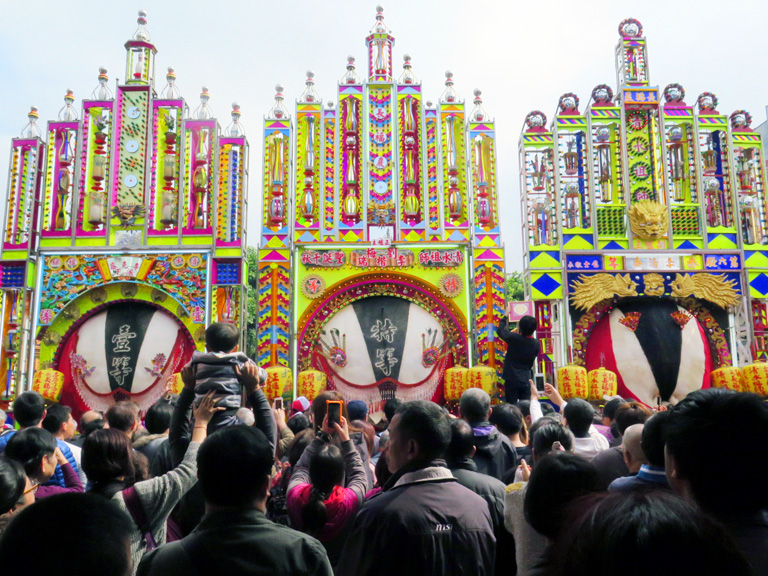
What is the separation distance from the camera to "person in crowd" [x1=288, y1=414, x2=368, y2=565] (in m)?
3.33

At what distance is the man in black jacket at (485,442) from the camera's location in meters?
4.34

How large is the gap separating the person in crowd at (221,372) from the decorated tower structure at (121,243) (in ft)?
33.7

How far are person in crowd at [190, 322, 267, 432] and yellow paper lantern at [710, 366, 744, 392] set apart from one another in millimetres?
11775

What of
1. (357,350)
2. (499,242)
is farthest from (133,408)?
(499,242)

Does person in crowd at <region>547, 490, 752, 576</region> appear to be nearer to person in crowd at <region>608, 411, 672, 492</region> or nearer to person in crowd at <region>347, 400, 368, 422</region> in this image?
person in crowd at <region>608, 411, 672, 492</region>

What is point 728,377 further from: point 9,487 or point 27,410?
point 9,487

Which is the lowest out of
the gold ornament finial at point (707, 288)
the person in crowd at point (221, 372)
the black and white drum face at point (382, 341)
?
the person in crowd at point (221, 372)

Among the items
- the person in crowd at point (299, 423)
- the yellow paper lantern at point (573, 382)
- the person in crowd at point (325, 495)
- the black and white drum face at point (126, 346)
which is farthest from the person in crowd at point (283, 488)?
the black and white drum face at point (126, 346)

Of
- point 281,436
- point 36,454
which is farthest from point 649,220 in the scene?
point 36,454

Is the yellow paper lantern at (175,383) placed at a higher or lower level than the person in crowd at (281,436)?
higher

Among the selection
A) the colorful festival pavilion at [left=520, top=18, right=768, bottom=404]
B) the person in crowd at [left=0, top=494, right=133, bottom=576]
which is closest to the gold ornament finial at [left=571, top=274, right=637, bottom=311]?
the colorful festival pavilion at [left=520, top=18, right=768, bottom=404]

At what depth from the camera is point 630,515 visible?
1208mm

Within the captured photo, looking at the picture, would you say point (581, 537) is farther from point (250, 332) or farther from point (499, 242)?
point (250, 332)

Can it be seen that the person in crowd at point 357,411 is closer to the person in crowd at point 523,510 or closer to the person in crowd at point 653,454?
the person in crowd at point 523,510
